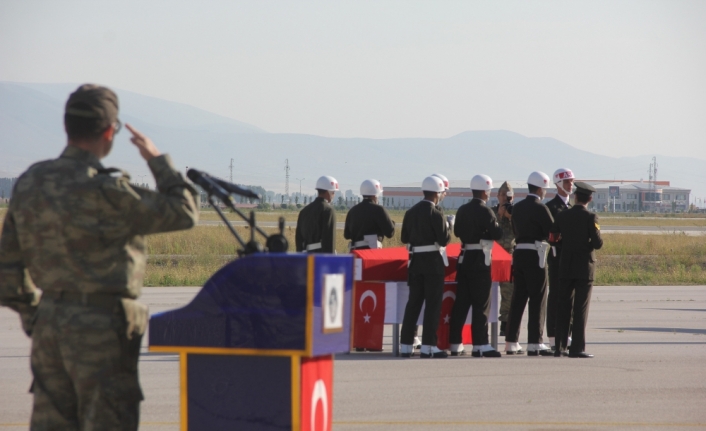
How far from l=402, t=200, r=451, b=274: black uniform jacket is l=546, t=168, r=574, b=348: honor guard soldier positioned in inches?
66.1

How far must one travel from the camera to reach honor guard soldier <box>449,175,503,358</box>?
1188 centimetres

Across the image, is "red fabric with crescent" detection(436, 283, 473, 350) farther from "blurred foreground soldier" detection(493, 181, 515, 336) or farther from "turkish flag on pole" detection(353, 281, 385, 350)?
"blurred foreground soldier" detection(493, 181, 515, 336)

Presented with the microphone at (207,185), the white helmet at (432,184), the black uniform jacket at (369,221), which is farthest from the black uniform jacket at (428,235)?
the microphone at (207,185)

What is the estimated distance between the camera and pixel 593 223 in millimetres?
11844

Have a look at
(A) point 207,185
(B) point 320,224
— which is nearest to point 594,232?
(B) point 320,224

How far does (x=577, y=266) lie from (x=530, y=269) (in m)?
0.60

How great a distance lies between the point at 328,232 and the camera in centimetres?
1252

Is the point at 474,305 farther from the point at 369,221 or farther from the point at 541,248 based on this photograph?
the point at 369,221

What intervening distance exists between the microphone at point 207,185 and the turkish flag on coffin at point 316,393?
87 centimetres

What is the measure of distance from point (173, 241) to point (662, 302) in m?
21.0

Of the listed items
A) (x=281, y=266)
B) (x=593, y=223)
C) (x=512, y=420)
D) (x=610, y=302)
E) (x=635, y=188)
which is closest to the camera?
(x=281, y=266)

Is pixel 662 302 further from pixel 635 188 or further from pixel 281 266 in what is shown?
pixel 635 188

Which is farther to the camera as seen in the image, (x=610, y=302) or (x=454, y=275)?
(x=610, y=302)

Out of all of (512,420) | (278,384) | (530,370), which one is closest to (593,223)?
(530,370)
